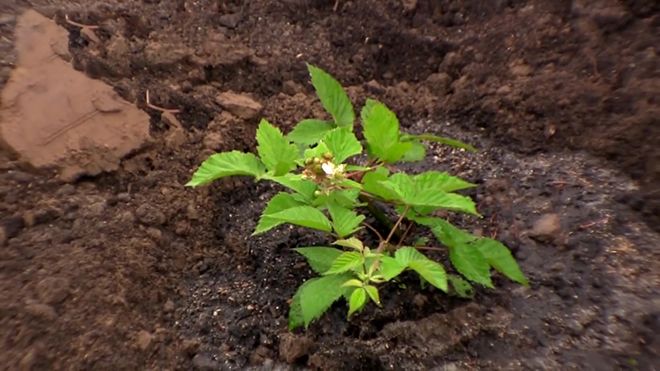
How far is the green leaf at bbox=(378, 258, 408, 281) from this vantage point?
1.25 meters

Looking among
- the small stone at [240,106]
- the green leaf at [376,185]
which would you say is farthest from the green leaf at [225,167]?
the small stone at [240,106]

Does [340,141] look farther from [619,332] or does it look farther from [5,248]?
[5,248]

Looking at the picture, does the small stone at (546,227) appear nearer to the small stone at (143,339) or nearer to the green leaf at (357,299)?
the green leaf at (357,299)

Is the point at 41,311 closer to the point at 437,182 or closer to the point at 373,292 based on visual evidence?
the point at 373,292

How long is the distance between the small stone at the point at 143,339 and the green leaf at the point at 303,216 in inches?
17.8

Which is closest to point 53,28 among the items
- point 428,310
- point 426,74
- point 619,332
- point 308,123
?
point 308,123

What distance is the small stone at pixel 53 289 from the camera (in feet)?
4.60

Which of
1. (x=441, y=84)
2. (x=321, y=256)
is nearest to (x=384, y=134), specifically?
(x=321, y=256)

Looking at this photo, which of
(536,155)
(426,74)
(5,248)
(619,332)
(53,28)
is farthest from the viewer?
(426,74)

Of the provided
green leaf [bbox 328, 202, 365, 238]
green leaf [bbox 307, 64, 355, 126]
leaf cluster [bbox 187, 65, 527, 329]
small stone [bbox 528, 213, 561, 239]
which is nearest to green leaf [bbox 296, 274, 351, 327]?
leaf cluster [bbox 187, 65, 527, 329]

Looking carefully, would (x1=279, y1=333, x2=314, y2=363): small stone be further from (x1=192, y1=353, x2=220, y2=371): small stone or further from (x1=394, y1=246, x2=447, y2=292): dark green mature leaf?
(x1=394, y1=246, x2=447, y2=292): dark green mature leaf

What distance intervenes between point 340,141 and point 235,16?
3.98 ft

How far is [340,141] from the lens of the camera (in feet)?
4.48

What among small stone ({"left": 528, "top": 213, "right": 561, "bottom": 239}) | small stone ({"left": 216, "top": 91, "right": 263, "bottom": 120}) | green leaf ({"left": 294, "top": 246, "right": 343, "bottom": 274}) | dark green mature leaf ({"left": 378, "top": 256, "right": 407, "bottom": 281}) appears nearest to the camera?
dark green mature leaf ({"left": 378, "top": 256, "right": 407, "bottom": 281})
